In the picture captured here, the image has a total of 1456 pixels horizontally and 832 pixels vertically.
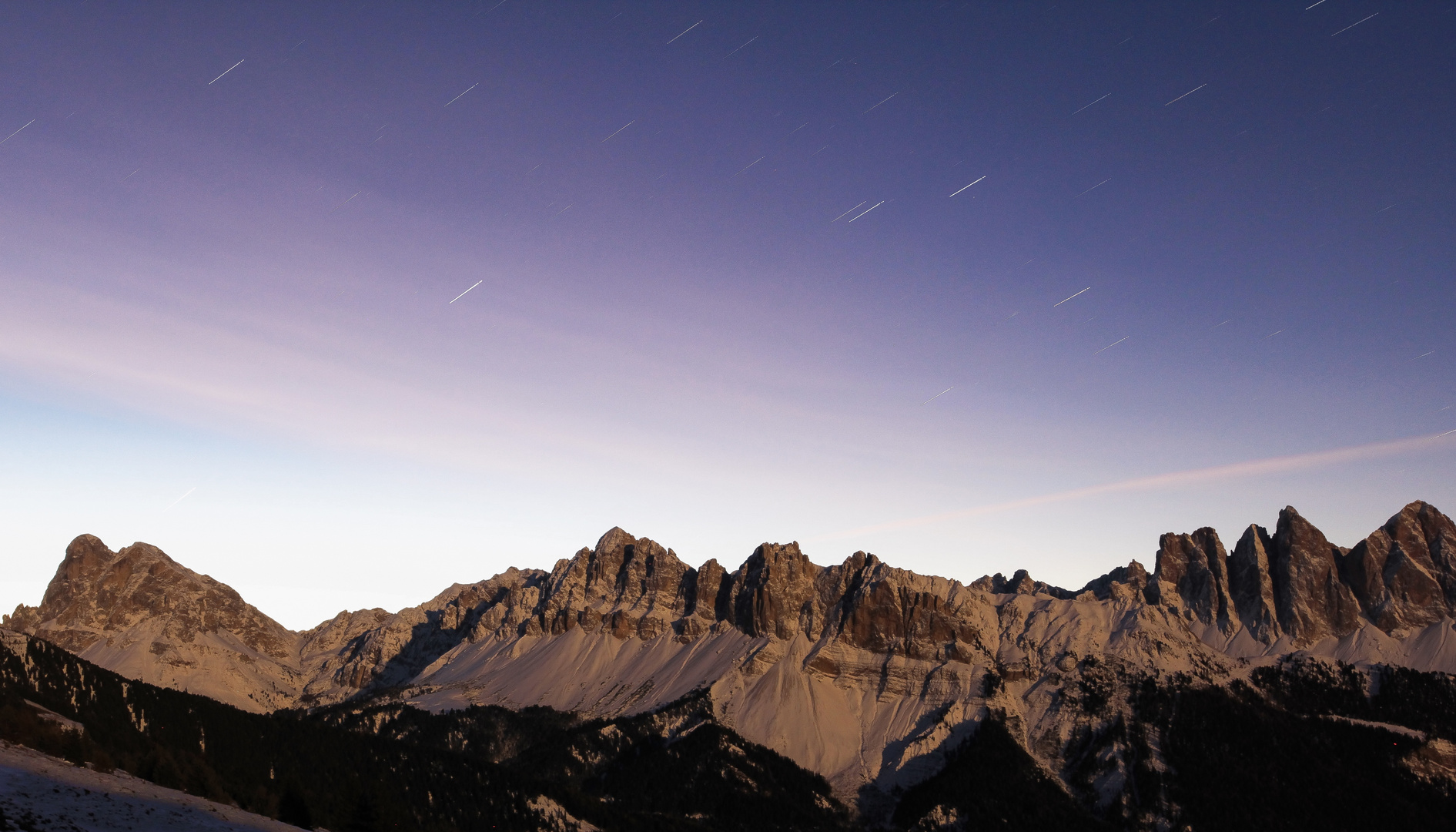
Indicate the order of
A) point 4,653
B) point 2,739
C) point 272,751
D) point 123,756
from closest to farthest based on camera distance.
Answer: point 2,739 → point 123,756 → point 4,653 → point 272,751

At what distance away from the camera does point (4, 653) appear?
181m

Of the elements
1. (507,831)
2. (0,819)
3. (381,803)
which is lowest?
(507,831)

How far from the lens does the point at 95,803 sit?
64375 millimetres

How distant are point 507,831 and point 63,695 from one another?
8555 centimetres

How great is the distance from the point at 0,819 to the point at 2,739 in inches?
1418

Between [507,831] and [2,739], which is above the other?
[2,739]

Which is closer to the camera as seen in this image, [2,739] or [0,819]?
[0,819]

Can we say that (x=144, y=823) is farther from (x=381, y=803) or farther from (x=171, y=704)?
(x=171, y=704)

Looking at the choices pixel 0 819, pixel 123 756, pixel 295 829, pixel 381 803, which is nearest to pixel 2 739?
pixel 123 756

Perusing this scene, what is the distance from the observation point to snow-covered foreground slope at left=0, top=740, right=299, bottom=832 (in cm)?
5784

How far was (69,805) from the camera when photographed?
201 ft

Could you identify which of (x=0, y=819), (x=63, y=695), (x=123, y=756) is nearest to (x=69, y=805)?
(x=0, y=819)

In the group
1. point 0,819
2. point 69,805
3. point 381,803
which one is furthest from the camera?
point 381,803

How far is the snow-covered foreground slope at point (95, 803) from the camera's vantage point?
190ft
